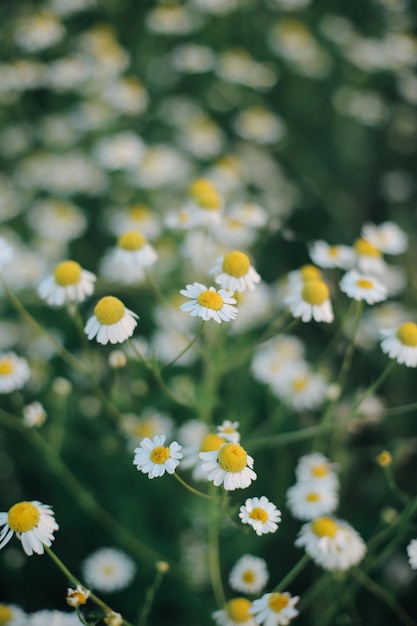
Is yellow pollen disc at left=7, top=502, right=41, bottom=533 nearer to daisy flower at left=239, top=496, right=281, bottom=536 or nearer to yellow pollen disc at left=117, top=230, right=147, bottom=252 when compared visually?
daisy flower at left=239, top=496, right=281, bottom=536

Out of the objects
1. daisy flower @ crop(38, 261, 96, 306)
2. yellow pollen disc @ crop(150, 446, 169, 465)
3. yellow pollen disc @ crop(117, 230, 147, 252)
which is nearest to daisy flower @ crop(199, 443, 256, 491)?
yellow pollen disc @ crop(150, 446, 169, 465)

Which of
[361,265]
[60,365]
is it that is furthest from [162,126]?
[361,265]

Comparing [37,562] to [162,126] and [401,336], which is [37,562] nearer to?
[401,336]

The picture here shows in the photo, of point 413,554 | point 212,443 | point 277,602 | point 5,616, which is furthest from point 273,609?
point 5,616

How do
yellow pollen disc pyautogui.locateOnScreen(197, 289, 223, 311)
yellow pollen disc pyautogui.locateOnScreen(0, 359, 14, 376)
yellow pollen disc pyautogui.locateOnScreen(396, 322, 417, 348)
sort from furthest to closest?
1. yellow pollen disc pyautogui.locateOnScreen(0, 359, 14, 376)
2. yellow pollen disc pyautogui.locateOnScreen(396, 322, 417, 348)
3. yellow pollen disc pyautogui.locateOnScreen(197, 289, 223, 311)

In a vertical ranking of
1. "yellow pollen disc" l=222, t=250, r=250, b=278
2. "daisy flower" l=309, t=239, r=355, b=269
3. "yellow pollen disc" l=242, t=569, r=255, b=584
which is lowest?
"yellow pollen disc" l=242, t=569, r=255, b=584

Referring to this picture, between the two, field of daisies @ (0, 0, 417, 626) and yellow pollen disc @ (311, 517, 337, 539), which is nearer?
yellow pollen disc @ (311, 517, 337, 539)

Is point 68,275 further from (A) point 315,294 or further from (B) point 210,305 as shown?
(A) point 315,294
